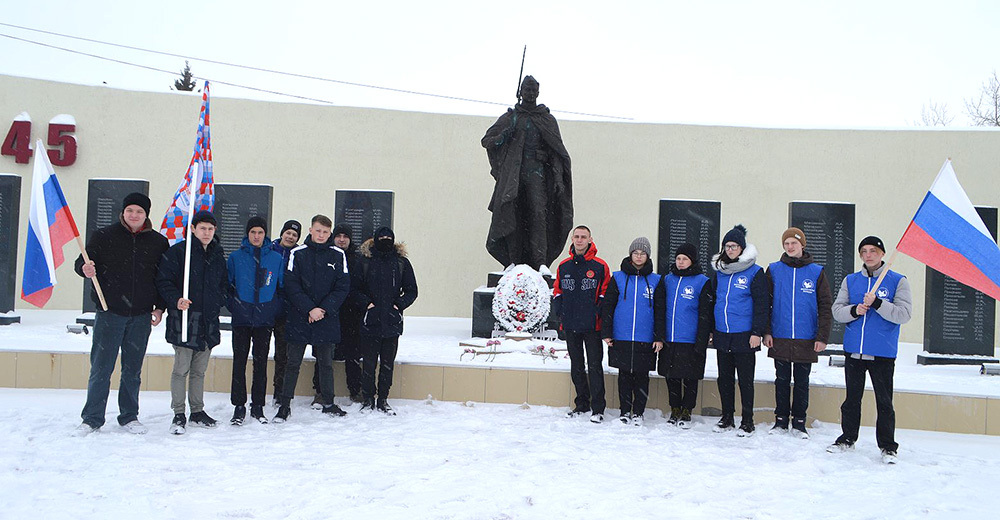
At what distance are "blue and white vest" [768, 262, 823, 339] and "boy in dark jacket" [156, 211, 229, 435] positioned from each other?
3.34m

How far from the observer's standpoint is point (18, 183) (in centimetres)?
789

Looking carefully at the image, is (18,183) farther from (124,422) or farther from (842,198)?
(842,198)

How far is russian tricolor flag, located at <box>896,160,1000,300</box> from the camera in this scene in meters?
3.85

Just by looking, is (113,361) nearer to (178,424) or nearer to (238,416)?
(178,424)

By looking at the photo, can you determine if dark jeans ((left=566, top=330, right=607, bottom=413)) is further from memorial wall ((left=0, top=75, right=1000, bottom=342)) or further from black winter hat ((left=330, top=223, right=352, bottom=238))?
memorial wall ((left=0, top=75, right=1000, bottom=342))

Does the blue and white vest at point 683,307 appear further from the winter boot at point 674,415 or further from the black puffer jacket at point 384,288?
the black puffer jacket at point 384,288

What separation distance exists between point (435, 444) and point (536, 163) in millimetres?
3434

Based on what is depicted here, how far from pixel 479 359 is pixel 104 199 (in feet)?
17.6

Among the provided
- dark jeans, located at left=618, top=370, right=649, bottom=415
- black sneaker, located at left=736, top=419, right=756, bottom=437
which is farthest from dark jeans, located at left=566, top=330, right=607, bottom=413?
black sneaker, located at left=736, top=419, right=756, bottom=437

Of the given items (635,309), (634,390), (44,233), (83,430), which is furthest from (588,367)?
(44,233)

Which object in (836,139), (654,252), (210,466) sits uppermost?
(836,139)

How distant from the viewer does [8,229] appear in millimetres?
7844

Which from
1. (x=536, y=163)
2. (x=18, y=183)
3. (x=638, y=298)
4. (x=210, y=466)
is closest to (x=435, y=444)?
(x=210, y=466)

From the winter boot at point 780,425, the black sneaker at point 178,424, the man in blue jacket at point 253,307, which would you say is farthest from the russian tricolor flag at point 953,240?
the black sneaker at point 178,424
